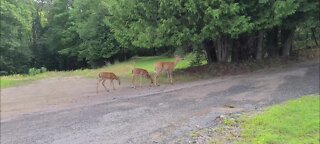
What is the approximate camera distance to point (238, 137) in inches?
433

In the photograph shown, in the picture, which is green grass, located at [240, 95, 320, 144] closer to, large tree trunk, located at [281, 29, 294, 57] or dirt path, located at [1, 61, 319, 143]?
dirt path, located at [1, 61, 319, 143]

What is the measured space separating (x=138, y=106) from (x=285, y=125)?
224 inches

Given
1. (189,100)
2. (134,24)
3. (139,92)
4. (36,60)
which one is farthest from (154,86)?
(36,60)

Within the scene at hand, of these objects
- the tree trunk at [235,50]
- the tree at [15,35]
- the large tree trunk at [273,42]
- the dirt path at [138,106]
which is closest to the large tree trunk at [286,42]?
the large tree trunk at [273,42]

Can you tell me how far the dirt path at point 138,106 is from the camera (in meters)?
12.2

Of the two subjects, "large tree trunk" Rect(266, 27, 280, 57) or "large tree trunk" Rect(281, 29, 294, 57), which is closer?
"large tree trunk" Rect(281, 29, 294, 57)

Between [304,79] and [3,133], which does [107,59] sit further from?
[3,133]

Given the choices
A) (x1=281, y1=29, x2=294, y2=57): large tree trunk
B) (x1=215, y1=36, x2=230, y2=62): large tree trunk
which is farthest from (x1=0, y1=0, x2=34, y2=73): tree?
(x1=281, y1=29, x2=294, y2=57): large tree trunk

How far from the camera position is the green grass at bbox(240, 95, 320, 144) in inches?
424

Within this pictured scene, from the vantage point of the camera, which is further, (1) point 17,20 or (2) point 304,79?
(1) point 17,20

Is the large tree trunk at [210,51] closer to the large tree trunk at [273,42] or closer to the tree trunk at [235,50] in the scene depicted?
the tree trunk at [235,50]

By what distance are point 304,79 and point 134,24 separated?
8.11 meters

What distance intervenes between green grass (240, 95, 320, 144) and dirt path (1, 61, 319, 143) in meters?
1.12

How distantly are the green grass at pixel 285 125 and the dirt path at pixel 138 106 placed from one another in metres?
1.12
